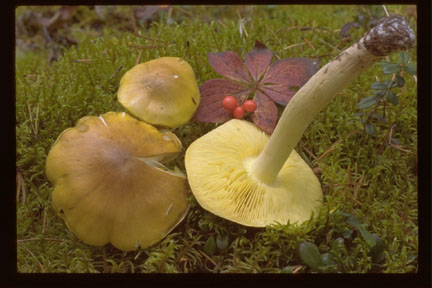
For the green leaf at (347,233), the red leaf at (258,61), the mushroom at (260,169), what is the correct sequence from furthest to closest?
the red leaf at (258,61)
the green leaf at (347,233)
the mushroom at (260,169)

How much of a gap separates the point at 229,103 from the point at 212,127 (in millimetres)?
130

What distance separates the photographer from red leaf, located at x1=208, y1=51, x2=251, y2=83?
1.88m

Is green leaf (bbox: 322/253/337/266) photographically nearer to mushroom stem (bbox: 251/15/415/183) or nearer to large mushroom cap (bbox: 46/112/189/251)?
mushroom stem (bbox: 251/15/415/183)

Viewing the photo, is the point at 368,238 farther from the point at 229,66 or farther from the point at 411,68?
the point at 229,66

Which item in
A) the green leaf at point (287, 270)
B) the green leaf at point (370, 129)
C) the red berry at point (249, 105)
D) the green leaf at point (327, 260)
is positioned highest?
the red berry at point (249, 105)

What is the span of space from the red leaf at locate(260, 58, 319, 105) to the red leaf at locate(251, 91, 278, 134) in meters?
0.03

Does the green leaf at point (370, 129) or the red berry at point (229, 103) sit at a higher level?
the red berry at point (229, 103)

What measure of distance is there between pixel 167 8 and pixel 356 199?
1591 millimetres

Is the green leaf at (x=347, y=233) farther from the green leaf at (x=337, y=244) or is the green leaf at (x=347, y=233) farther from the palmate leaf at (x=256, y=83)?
the palmate leaf at (x=256, y=83)

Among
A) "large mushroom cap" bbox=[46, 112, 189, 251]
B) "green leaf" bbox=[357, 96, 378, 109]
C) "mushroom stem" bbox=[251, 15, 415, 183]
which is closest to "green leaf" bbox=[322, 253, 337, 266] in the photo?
"mushroom stem" bbox=[251, 15, 415, 183]

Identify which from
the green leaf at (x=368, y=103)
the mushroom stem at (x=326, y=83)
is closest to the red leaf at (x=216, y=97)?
the mushroom stem at (x=326, y=83)

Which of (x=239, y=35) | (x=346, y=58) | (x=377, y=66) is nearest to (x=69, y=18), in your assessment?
(x=239, y=35)

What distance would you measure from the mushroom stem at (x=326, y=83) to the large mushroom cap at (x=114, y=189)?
335 mm

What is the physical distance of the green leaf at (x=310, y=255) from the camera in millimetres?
1496
